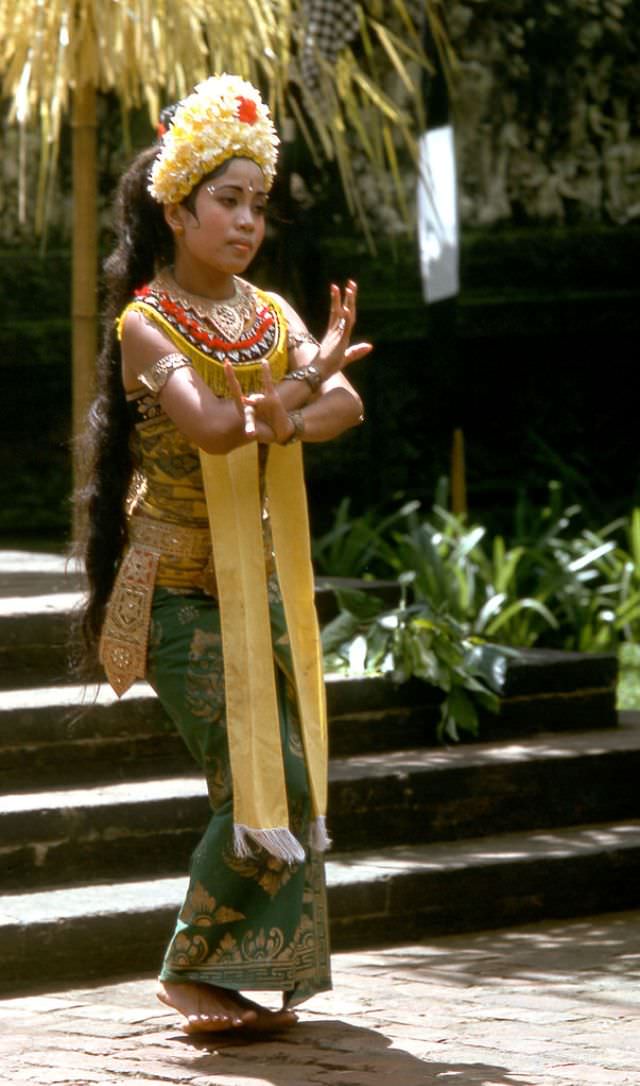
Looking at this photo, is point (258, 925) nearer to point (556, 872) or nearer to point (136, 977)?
point (136, 977)

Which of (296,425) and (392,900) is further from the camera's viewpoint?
(392,900)

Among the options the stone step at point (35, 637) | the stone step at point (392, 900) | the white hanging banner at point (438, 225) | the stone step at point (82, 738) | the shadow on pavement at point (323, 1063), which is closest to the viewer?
the shadow on pavement at point (323, 1063)

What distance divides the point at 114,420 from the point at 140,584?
360 millimetres

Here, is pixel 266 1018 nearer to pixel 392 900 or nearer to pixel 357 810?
pixel 392 900

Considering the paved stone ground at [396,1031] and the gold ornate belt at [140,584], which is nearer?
the paved stone ground at [396,1031]

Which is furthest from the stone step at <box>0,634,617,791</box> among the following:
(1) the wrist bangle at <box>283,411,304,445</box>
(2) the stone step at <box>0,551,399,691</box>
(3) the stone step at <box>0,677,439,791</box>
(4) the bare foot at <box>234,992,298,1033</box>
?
(1) the wrist bangle at <box>283,411,304,445</box>

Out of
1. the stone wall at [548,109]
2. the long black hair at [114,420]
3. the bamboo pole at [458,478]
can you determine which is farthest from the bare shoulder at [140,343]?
the stone wall at [548,109]

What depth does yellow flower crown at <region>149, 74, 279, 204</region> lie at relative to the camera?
4.52 m

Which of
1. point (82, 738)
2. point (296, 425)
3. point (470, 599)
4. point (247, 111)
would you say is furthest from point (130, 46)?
point (296, 425)

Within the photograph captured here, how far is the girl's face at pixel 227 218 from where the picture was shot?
14.9ft

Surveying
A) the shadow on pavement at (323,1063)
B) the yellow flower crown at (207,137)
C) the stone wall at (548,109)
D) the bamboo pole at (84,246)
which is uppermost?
the stone wall at (548,109)

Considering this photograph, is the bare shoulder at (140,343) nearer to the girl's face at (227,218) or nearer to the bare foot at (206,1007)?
the girl's face at (227,218)

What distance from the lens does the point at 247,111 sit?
4.56 metres

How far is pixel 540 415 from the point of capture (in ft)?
37.3
